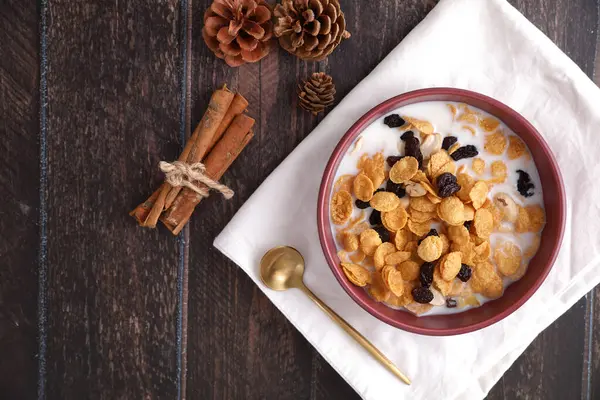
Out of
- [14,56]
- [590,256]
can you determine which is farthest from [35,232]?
[590,256]

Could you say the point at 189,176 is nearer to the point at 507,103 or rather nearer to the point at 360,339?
the point at 360,339

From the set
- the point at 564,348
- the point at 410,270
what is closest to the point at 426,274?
the point at 410,270

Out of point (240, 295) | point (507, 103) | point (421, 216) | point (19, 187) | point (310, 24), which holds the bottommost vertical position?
point (19, 187)

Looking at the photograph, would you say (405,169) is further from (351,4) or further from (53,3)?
(53,3)

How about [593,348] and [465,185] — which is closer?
[465,185]

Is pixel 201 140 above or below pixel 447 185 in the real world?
below

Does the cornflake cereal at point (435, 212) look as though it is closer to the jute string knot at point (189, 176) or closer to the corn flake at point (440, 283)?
the corn flake at point (440, 283)
